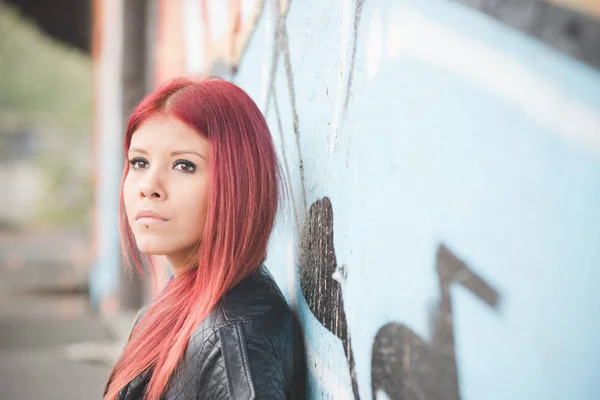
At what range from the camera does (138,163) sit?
152cm

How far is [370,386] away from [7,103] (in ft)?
78.1

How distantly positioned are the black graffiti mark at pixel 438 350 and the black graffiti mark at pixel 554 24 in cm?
30

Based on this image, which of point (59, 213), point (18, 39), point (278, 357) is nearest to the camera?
point (278, 357)

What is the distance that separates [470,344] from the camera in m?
0.84

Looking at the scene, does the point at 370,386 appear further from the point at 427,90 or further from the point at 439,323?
the point at 427,90

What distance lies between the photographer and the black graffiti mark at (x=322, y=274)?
118 cm

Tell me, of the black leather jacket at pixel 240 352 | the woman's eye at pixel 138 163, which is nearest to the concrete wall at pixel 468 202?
the black leather jacket at pixel 240 352

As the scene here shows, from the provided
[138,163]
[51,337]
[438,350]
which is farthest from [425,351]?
[51,337]

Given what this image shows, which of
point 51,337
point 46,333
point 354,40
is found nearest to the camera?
point 354,40

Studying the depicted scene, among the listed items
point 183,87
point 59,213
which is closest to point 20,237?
point 59,213

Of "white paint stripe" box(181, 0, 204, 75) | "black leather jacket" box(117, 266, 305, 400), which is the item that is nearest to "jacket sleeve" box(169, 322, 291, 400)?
"black leather jacket" box(117, 266, 305, 400)

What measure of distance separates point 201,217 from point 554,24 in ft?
2.90

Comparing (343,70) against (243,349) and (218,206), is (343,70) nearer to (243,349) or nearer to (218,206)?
(218,206)

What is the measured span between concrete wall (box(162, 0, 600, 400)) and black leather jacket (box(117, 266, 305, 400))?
128 mm
